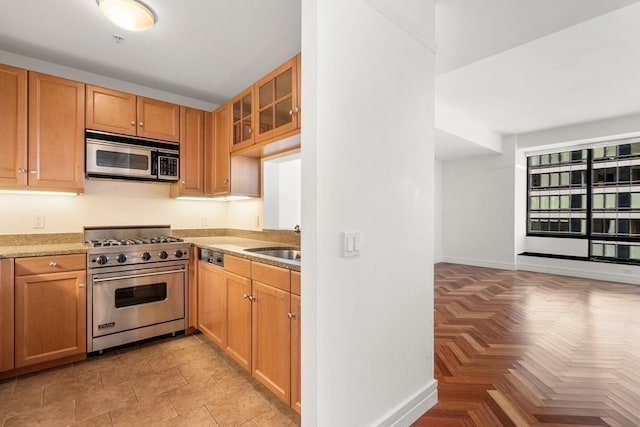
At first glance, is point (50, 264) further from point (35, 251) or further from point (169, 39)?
point (169, 39)

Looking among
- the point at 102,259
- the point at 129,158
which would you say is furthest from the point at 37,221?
the point at 129,158

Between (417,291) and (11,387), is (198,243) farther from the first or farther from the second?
(417,291)

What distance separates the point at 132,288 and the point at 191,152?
4.94ft

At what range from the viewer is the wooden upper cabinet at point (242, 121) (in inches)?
111

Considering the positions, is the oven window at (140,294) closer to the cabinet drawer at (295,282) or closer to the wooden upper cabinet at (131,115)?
the wooden upper cabinet at (131,115)

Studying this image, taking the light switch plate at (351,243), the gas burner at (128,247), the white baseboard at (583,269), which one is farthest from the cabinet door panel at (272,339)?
Result: the white baseboard at (583,269)

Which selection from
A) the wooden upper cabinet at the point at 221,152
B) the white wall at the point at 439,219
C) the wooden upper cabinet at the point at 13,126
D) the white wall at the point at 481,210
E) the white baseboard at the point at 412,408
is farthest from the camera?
the white wall at the point at 439,219

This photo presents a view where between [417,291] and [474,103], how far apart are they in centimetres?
353

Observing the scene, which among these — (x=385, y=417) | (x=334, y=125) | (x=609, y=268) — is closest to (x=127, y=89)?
(x=334, y=125)

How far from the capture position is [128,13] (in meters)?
2.02

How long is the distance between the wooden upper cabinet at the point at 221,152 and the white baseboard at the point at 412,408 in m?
2.42

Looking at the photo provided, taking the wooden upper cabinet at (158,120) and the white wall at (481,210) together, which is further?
the white wall at (481,210)

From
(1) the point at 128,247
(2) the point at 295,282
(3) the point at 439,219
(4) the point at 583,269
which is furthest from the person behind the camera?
(3) the point at 439,219

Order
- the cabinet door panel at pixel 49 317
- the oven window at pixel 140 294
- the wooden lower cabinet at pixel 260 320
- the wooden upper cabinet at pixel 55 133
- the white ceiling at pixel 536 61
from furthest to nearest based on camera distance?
the oven window at pixel 140 294 < the wooden upper cabinet at pixel 55 133 < the cabinet door panel at pixel 49 317 < the white ceiling at pixel 536 61 < the wooden lower cabinet at pixel 260 320
